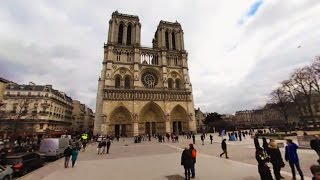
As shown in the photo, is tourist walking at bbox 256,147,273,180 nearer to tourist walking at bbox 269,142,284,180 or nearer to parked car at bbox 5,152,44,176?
tourist walking at bbox 269,142,284,180

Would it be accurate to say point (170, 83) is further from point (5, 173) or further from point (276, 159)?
point (276, 159)

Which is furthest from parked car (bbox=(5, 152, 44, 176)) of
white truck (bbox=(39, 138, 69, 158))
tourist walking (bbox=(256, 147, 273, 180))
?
tourist walking (bbox=(256, 147, 273, 180))

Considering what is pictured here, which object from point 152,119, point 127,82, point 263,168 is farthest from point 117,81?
point 263,168

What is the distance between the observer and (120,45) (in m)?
46.0

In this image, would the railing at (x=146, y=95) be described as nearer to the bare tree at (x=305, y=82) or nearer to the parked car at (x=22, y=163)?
the bare tree at (x=305, y=82)

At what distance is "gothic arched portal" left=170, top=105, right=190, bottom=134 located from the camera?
46.1 m

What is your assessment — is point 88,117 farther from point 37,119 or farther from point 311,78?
point 311,78

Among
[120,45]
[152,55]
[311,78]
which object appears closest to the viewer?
[311,78]

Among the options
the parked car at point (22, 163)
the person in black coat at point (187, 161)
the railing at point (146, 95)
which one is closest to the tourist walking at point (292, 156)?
the person in black coat at point (187, 161)

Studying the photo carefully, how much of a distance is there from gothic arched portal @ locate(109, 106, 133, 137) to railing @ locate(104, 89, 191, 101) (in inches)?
108

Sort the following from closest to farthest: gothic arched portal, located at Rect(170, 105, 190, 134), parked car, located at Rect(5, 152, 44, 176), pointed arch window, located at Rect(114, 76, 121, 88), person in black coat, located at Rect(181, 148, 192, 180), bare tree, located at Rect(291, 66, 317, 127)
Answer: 1. person in black coat, located at Rect(181, 148, 192, 180)
2. parked car, located at Rect(5, 152, 44, 176)
3. bare tree, located at Rect(291, 66, 317, 127)
4. pointed arch window, located at Rect(114, 76, 121, 88)
5. gothic arched portal, located at Rect(170, 105, 190, 134)

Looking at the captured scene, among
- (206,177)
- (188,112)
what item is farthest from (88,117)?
(206,177)

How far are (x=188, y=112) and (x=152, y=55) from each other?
17.3m

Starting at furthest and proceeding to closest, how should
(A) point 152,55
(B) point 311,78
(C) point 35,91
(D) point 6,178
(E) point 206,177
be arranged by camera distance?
(A) point 152,55
(C) point 35,91
(B) point 311,78
(D) point 6,178
(E) point 206,177
